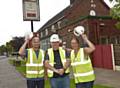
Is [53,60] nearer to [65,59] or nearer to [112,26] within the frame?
[65,59]

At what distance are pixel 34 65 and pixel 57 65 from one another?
66 cm

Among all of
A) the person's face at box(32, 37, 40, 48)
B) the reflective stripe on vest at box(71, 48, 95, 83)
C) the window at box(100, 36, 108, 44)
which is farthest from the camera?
the window at box(100, 36, 108, 44)

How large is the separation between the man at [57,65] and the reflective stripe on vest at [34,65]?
374 mm

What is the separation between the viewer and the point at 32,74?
796 centimetres

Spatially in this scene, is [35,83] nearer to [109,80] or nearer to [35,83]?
[35,83]

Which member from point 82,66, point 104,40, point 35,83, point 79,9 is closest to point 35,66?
point 35,83

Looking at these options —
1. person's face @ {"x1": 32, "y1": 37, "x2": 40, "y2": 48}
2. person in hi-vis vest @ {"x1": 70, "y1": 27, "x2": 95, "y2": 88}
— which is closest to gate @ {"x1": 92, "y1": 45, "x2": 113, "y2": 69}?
person's face @ {"x1": 32, "y1": 37, "x2": 40, "y2": 48}

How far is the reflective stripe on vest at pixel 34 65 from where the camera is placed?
795cm

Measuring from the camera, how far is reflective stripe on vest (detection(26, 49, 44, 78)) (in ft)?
26.1

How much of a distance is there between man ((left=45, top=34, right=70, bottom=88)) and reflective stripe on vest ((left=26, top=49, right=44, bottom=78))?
374 millimetres

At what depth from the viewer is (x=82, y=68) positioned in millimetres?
7023

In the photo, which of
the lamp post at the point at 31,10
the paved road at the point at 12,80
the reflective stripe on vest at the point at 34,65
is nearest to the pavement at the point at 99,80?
the paved road at the point at 12,80

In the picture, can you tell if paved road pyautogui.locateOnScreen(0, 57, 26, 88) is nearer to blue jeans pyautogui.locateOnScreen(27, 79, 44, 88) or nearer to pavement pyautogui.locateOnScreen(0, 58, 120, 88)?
pavement pyautogui.locateOnScreen(0, 58, 120, 88)

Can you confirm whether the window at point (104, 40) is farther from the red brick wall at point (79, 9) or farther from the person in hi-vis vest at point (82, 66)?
the person in hi-vis vest at point (82, 66)
